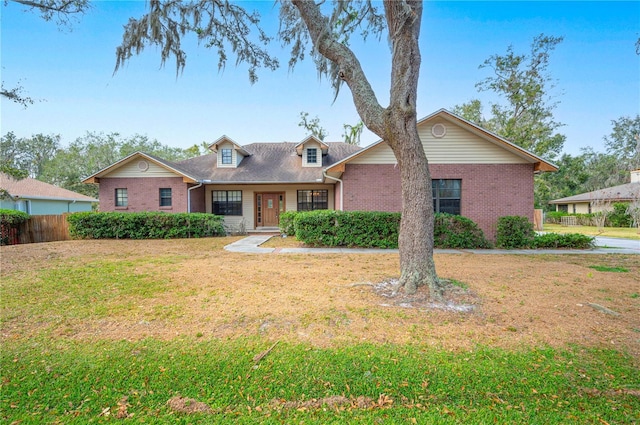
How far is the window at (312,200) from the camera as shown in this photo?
16750mm

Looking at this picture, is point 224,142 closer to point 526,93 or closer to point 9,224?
point 9,224

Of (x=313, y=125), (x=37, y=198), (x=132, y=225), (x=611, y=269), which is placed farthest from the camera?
(x=313, y=125)

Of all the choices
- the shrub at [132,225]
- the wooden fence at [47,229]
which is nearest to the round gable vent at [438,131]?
the shrub at [132,225]

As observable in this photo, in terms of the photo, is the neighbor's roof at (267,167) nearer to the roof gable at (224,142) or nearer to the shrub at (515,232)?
the roof gable at (224,142)

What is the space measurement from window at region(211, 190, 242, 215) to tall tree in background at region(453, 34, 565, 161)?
2002 centimetres

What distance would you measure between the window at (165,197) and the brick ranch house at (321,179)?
50 mm

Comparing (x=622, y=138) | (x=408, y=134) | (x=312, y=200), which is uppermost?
(x=622, y=138)

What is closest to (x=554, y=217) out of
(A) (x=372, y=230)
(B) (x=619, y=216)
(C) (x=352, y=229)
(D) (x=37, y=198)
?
(B) (x=619, y=216)

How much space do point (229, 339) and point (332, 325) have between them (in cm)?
127

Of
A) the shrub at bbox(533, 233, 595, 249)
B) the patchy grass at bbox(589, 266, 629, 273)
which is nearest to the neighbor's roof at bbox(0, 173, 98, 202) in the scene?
the patchy grass at bbox(589, 266, 629, 273)

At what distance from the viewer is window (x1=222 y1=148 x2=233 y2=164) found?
1733 centimetres

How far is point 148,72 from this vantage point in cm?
838

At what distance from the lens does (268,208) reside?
17.3 metres

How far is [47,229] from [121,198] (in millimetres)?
3402
